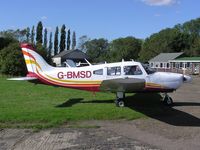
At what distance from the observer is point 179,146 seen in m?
8.56

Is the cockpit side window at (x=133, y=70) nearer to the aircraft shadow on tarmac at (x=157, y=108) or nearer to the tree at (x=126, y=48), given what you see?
the aircraft shadow on tarmac at (x=157, y=108)

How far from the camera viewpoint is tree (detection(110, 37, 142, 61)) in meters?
114

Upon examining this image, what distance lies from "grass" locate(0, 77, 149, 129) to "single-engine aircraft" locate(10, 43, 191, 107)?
0.79 m

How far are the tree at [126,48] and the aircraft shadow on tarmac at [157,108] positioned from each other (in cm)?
9443

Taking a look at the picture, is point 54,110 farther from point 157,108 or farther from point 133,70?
point 157,108

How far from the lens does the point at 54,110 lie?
1316 centimetres

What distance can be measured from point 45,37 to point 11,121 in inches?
4473

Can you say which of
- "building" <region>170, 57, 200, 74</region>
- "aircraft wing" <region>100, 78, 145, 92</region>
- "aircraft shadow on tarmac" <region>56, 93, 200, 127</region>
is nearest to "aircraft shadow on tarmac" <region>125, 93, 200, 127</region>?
"aircraft shadow on tarmac" <region>56, 93, 200, 127</region>

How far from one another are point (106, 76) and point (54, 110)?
3.00 metres

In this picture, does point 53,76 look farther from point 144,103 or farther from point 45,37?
point 45,37

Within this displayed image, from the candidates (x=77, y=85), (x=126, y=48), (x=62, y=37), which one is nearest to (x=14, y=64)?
(x=77, y=85)

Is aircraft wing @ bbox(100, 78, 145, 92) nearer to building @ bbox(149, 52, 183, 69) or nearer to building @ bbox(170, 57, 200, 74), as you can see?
building @ bbox(170, 57, 200, 74)

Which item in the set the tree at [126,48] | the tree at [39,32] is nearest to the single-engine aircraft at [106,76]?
the tree at [126,48]

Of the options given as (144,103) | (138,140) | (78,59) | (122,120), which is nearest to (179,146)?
(138,140)
